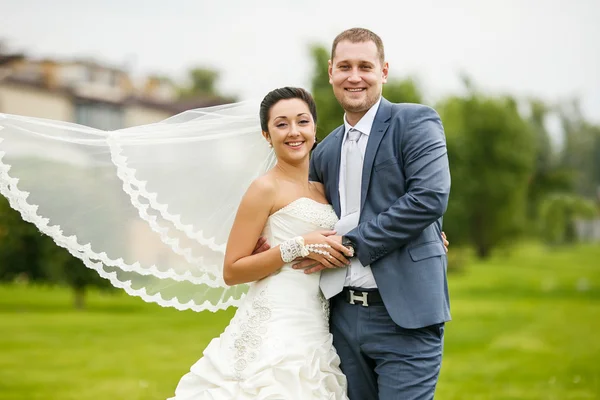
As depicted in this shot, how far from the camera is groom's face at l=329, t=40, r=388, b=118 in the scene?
388cm

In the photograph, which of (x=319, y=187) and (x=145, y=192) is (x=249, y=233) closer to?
(x=319, y=187)

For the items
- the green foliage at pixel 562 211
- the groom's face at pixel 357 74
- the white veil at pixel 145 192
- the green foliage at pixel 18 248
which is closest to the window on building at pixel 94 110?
the green foliage at pixel 18 248

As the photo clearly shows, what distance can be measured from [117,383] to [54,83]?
2214cm

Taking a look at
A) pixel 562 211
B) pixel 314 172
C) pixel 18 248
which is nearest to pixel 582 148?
pixel 562 211

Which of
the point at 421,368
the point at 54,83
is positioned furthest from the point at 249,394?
the point at 54,83

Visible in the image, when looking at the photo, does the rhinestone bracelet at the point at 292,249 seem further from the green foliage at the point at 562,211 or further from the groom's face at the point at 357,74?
the green foliage at the point at 562,211

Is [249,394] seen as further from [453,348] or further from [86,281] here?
[86,281]

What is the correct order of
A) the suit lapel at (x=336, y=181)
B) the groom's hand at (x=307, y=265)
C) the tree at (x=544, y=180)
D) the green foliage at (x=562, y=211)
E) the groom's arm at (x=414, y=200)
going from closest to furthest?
the groom's arm at (x=414, y=200) < the groom's hand at (x=307, y=265) < the suit lapel at (x=336, y=181) < the green foliage at (x=562, y=211) < the tree at (x=544, y=180)

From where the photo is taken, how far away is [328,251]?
12.4ft

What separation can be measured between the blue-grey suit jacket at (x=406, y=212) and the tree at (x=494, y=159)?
3372 cm

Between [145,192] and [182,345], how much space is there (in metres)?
11.9

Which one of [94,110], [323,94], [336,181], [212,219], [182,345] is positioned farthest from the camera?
[94,110]

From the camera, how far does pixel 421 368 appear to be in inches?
150

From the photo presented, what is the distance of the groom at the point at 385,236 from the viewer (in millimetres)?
3734
